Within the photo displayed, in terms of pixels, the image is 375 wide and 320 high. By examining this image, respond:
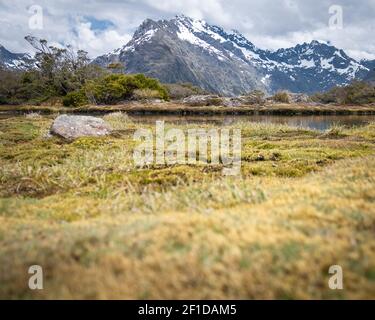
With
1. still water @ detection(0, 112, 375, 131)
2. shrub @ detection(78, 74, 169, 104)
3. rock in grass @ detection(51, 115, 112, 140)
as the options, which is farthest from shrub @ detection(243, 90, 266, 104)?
rock in grass @ detection(51, 115, 112, 140)

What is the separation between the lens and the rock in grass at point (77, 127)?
2749 centimetres

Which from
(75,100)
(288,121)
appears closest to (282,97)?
(75,100)

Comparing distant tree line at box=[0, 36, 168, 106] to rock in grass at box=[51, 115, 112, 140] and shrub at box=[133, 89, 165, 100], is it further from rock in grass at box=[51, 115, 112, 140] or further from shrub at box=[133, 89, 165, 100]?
rock in grass at box=[51, 115, 112, 140]

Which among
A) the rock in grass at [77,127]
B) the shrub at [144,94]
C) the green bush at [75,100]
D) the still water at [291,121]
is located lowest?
the rock in grass at [77,127]

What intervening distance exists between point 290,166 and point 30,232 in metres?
10.4

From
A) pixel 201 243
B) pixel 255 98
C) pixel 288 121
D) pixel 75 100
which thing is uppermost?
pixel 255 98

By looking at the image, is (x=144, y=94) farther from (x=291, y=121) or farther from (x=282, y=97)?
(x=291, y=121)

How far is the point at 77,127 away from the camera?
1116 inches

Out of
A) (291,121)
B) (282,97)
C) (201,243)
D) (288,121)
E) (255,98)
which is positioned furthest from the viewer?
(282,97)

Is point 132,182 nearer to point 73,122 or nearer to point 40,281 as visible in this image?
point 40,281

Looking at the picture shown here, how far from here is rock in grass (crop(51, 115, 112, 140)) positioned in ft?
90.2

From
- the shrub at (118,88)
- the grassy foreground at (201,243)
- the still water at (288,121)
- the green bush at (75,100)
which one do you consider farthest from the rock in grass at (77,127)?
the shrub at (118,88)

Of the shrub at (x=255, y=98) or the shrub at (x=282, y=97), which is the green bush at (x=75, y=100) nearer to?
the shrub at (x=255, y=98)
